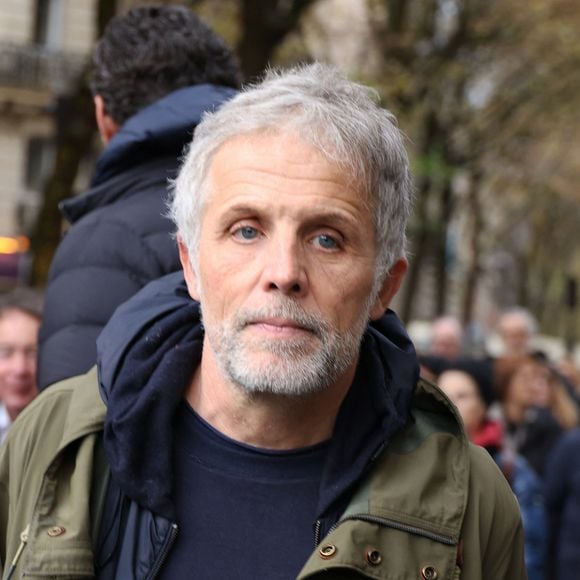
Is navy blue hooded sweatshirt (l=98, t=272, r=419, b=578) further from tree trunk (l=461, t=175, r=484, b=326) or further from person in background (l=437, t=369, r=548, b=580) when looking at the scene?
tree trunk (l=461, t=175, r=484, b=326)

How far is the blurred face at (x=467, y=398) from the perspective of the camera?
8.00 metres

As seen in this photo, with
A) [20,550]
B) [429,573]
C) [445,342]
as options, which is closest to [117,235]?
[20,550]

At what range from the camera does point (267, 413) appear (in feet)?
10.2

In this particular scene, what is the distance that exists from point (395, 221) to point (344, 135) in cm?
25

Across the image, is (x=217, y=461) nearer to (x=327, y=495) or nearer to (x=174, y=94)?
(x=327, y=495)

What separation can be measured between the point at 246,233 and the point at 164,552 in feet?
2.17

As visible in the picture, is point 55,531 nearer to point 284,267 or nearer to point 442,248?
point 284,267

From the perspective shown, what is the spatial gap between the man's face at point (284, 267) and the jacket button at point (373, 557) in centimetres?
34

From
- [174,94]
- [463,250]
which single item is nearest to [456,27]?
[174,94]

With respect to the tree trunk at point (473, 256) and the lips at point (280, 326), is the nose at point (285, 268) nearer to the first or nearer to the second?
the lips at point (280, 326)

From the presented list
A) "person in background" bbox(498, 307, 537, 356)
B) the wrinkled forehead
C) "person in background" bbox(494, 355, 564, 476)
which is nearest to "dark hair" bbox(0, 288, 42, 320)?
the wrinkled forehead

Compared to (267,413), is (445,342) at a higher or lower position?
lower

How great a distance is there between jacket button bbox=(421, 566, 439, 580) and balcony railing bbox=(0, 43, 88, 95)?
33.5 metres

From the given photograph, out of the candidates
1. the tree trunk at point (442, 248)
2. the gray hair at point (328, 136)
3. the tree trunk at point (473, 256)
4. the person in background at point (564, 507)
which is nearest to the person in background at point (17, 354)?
the gray hair at point (328, 136)
